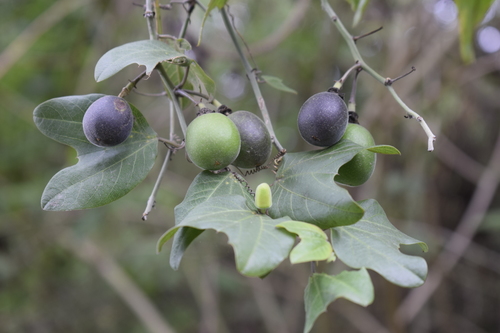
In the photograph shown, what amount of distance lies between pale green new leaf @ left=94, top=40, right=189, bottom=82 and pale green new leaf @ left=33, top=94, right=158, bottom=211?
0.65 feet

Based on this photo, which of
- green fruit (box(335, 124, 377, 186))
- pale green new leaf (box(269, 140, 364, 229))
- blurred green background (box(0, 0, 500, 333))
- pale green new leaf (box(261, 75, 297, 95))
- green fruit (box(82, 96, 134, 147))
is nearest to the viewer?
pale green new leaf (box(269, 140, 364, 229))

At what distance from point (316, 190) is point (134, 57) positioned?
1.61 feet

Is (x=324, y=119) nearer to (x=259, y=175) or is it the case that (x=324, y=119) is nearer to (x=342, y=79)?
(x=342, y=79)

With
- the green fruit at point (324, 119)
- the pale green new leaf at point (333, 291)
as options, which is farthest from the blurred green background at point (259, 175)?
the pale green new leaf at point (333, 291)

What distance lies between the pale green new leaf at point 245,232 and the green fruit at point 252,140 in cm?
18

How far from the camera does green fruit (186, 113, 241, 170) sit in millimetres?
966

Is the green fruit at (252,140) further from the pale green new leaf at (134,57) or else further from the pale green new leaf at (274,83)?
the pale green new leaf at (274,83)

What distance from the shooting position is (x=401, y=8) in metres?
3.48

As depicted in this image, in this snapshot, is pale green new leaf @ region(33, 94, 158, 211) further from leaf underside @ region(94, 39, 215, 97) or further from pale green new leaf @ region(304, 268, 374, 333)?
pale green new leaf @ region(304, 268, 374, 333)

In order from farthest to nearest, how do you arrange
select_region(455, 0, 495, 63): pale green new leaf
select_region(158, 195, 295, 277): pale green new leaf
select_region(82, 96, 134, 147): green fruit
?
select_region(455, 0, 495, 63): pale green new leaf
select_region(82, 96, 134, 147): green fruit
select_region(158, 195, 295, 277): pale green new leaf

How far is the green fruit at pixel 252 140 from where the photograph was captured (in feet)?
3.43

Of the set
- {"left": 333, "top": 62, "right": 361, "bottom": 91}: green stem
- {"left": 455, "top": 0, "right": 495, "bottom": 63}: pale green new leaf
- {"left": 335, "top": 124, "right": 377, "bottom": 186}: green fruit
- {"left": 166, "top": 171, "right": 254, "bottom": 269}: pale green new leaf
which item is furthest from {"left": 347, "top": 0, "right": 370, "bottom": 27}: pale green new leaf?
{"left": 166, "top": 171, "right": 254, "bottom": 269}: pale green new leaf

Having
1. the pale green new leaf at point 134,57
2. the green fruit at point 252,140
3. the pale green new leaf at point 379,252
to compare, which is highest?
the pale green new leaf at point 134,57

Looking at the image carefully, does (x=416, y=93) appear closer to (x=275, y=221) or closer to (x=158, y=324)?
(x=158, y=324)
